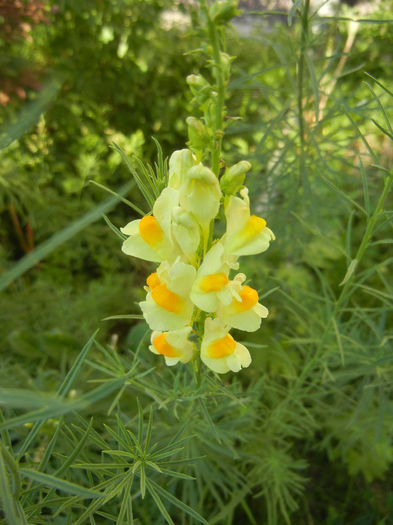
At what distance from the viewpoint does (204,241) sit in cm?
49

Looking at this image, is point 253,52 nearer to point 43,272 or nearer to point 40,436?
point 43,272

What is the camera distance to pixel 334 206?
128cm

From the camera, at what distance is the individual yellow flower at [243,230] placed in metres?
0.46

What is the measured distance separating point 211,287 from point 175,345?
3.6 inches

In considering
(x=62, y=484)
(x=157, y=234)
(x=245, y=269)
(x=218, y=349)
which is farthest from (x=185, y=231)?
(x=245, y=269)

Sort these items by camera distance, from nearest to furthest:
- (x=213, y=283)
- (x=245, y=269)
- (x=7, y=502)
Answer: (x=7, y=502), (x=213, y=283), (x=245, y=269)

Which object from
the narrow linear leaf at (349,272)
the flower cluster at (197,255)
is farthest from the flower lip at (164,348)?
the narrow linear leaf at (349,272)

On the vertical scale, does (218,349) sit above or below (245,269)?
above

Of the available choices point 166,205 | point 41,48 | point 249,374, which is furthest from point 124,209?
point 166,205

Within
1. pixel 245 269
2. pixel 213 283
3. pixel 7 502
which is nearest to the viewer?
pixel 7 502

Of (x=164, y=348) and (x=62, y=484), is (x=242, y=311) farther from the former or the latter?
(x=62, y=484)

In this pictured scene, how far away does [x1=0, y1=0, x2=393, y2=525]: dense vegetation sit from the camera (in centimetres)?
75

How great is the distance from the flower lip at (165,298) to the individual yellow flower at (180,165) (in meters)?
0.12

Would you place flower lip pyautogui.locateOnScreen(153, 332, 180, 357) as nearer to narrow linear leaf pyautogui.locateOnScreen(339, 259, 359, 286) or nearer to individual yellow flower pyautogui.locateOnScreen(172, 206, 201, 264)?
individual yellow flower pyautogui.locateOnScreen(172, 206, 201, 264)
